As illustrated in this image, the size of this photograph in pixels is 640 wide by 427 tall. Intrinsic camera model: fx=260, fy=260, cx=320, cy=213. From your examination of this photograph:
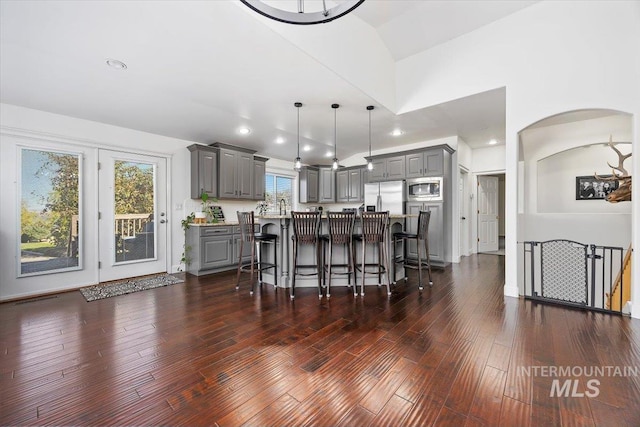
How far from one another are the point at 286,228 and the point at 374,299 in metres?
1.52

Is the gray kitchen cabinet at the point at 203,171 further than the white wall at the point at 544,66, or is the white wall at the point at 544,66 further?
the gray kitchen cabinet at the point at 203,171

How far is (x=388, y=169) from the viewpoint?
5.86 meters

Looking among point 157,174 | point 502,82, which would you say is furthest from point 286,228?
point 502,82

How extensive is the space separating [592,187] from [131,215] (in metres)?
8.14

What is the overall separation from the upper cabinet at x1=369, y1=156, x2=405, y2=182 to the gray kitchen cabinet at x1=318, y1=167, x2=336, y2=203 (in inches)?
56.1

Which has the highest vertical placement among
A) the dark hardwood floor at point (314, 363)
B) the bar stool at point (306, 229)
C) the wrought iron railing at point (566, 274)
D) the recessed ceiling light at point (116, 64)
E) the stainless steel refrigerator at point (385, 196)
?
the recessed ceiling light at point (116, 64)

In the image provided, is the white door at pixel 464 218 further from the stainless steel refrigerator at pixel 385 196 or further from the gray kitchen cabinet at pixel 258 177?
the gray kitchen cabinet at pixel 258 177

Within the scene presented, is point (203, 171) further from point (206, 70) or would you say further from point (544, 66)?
point (544, 66)

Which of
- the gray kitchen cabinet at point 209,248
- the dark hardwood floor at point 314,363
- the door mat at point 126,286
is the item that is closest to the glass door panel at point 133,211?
the door mat at point 126,286

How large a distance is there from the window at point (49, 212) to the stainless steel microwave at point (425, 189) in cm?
587

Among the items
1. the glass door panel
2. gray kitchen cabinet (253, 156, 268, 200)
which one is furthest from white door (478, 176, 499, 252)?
the glass door panel

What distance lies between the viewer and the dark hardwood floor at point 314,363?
141 centimetres

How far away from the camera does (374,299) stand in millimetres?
3248

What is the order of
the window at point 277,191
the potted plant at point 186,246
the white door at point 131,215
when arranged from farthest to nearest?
the window at point 277,191
the potted plant at point 186,246
the white door at point 131,215
